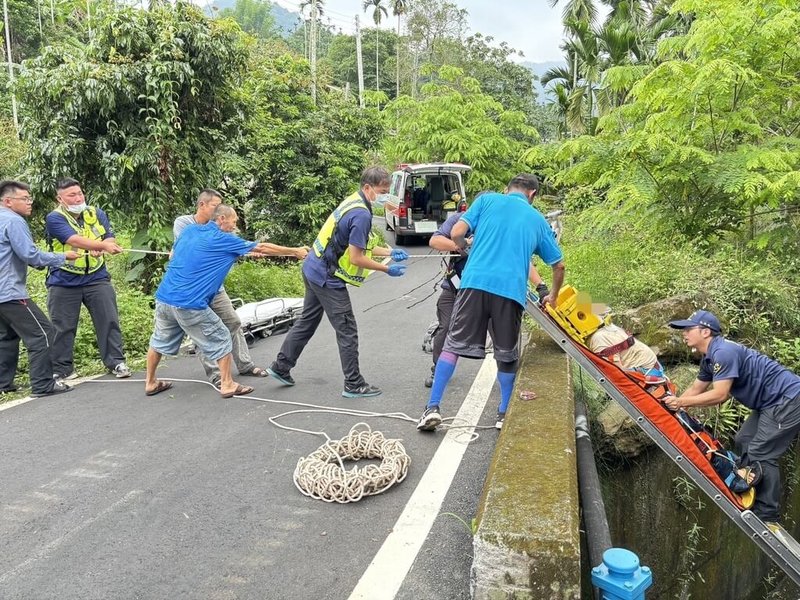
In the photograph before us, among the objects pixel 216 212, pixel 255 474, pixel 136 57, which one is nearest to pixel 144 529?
pixel 255 474

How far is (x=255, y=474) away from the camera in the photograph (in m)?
3.76

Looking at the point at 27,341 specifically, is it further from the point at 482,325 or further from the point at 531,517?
the point at 531,517

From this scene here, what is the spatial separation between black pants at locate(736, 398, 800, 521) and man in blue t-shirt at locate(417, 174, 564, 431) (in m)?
1.85

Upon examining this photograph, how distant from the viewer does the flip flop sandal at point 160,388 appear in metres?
5.28

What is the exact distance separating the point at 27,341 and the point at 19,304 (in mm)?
344

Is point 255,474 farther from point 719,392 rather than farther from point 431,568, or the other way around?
point 719,392

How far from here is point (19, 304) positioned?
5254 millimetres

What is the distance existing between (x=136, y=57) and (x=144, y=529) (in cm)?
686

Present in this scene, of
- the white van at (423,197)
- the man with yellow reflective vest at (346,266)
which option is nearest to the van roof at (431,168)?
the white van at (423,197)

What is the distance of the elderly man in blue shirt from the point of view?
5195mm

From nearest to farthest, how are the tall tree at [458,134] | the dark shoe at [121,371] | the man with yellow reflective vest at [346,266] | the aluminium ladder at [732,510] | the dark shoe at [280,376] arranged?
1. the aluminium ladder at [732,510]
2. the man with yellow reflective vest at [346,266]
3. the dark shoe at [280,376]
4. the dark shoe at [121,371]
5. the tall tree at [458,134]

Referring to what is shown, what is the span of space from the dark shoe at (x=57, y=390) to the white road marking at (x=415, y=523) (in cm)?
365

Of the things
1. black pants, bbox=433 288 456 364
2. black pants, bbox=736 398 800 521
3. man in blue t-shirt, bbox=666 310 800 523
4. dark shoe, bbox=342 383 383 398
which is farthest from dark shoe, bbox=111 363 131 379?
black pants, bbox=736 398 800 521

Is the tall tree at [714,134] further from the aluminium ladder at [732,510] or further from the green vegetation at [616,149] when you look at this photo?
the aluminium ladder at [732,510]
